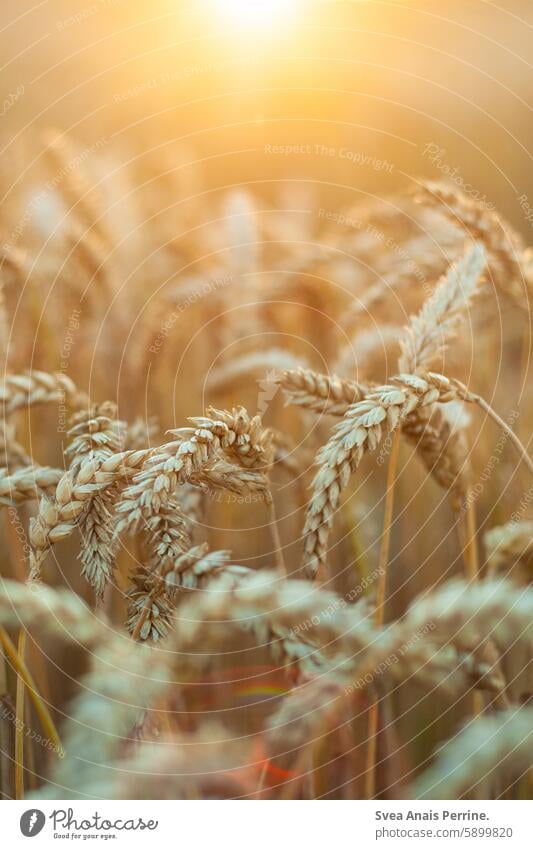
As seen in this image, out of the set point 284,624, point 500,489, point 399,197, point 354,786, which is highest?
point 399,197

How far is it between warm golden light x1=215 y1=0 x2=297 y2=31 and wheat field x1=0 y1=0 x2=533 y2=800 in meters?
0.16

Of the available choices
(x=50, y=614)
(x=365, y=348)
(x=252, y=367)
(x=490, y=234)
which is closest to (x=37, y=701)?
(x=50, y=614)

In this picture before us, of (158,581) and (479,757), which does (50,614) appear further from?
(479,757)

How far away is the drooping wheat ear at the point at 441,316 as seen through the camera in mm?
689

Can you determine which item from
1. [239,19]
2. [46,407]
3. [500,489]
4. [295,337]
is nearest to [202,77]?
[239,19]

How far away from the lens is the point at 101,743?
2.44 ft

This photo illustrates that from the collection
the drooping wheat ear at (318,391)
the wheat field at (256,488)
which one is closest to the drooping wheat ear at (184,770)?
the wheat field at (256,488)

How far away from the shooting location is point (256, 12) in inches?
35.5

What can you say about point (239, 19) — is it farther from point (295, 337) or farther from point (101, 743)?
point (101, 743)
